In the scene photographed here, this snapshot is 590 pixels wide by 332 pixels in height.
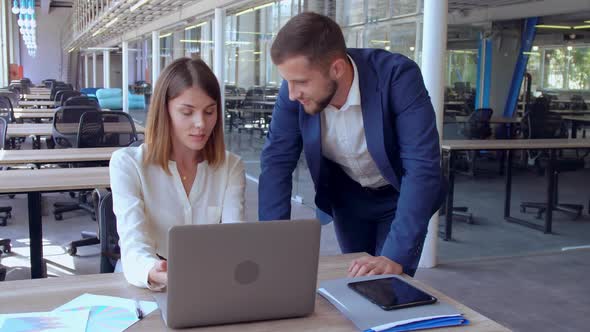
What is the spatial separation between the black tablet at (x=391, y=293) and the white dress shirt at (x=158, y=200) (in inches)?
23.9

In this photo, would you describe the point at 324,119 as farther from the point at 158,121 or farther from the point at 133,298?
the point at 133,298

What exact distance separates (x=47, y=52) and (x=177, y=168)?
109 ft

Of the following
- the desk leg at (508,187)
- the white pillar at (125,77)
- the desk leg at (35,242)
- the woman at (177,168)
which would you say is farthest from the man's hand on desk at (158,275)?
the white pillar at (125,77)

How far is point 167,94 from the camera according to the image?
2.15 meters

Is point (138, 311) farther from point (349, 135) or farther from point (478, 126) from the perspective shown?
→ point (478, 126)

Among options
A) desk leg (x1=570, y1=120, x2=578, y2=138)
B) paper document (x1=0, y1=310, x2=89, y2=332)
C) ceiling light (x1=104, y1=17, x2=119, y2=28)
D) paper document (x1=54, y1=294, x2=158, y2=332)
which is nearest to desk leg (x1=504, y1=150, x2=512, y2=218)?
desk leg (x1=570, y1=120, x2=578, y2=138)

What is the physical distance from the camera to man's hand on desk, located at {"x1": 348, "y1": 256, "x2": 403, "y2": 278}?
1.90 m

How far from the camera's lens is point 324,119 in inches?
86.0

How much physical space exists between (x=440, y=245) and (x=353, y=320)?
409 cm

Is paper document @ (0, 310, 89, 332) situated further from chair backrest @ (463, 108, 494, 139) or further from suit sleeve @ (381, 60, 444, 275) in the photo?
chair backrest @ (463, 108, 494, 139)

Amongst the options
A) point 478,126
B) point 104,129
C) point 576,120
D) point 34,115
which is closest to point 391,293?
point 104,129

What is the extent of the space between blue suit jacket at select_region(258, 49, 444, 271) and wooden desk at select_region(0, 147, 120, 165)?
288 centimetres

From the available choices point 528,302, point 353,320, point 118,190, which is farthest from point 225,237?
point 528,302

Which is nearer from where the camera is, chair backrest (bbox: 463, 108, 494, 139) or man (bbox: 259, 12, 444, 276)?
man (bbox: 259, 12, 444, 276)
